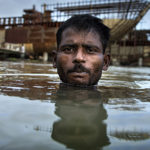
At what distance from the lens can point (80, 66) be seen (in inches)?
72.2

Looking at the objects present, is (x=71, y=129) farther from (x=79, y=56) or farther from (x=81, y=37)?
(x=81, y=37)

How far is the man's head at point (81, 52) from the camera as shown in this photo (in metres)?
1.86

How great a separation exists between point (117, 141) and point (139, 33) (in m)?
22.0

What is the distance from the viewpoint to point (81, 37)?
1.87 m

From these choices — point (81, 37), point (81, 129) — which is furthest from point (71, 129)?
point (81, 37)

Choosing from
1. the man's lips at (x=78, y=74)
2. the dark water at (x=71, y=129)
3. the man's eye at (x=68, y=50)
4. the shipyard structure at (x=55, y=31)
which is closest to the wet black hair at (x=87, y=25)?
the man's eye at (x=68, y=50)

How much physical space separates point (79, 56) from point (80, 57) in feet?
0.04

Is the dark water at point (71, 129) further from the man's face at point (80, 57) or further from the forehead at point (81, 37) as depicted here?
the forehead at point (81, 37)

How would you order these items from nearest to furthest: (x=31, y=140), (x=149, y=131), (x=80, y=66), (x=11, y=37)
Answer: (x=31, y=140) → (x=149, y=131) → (x=80, y=66) → (x=11, y=37)

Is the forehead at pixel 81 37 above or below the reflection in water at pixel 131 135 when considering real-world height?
above

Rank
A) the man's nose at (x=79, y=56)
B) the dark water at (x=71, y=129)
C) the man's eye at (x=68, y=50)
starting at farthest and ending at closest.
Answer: the man's eye at (x=68, y=50) < the man's nose at (x=79, y=56) < the dark water at (x=71, y=129)

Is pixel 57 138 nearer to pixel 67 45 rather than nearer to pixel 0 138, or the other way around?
pixel 0 138

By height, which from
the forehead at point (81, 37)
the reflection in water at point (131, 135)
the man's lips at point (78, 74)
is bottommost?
the reflection in water at point (131, 135)

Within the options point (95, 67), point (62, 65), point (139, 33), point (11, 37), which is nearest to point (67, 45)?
point (62, 65)
